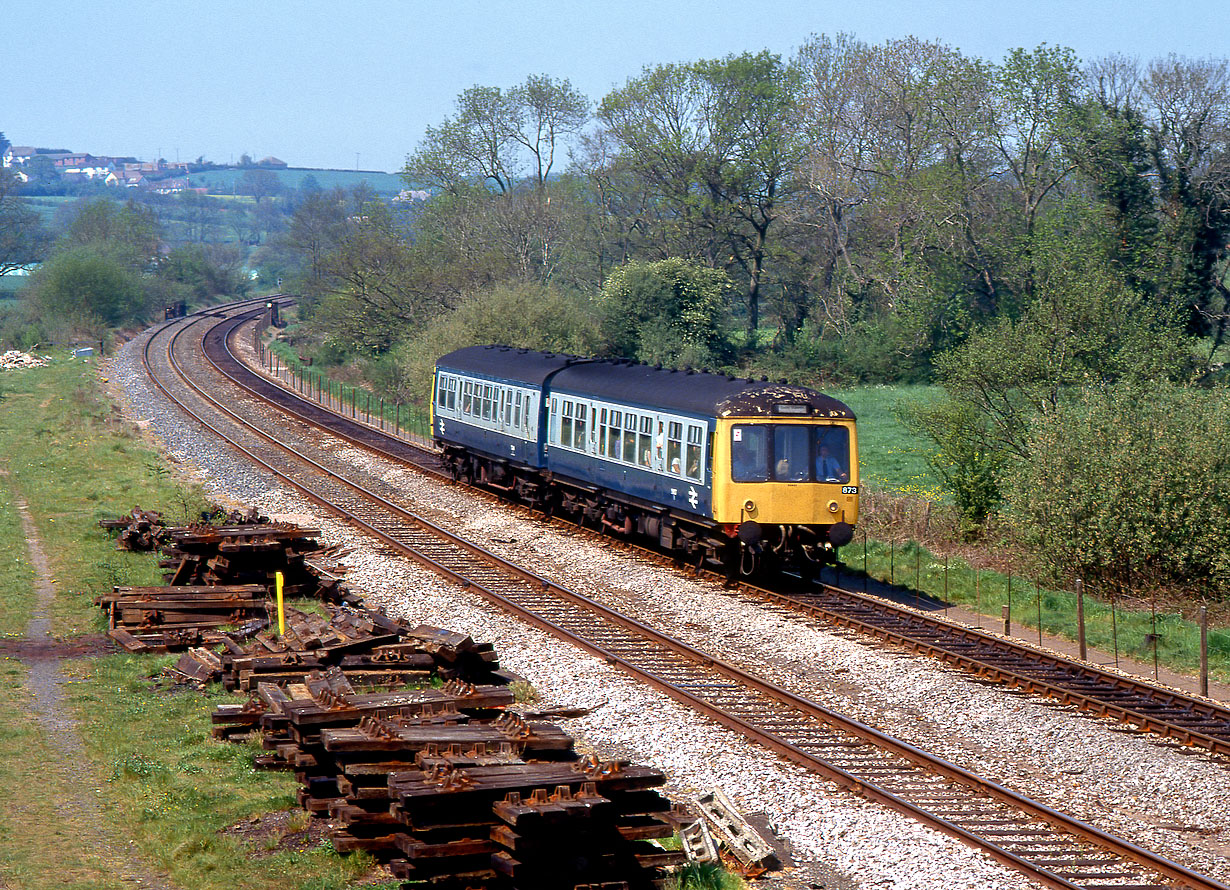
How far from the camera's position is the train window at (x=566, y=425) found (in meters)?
25.8

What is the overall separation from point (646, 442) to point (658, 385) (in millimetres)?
1160

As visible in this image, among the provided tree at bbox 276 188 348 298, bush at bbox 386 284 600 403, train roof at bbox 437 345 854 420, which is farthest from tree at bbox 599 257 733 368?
tree at bbox 276 188 348 298

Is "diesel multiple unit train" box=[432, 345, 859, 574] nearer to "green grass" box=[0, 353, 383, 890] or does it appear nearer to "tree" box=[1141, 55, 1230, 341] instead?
"green grass" box=[0, 353, 383, 890]

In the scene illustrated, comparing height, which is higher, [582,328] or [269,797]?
[582,328]

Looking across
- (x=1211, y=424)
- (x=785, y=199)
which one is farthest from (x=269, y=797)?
(x=785, y=199)

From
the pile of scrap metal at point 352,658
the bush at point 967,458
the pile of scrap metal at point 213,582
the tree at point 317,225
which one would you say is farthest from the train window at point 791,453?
the tree at point 317,225

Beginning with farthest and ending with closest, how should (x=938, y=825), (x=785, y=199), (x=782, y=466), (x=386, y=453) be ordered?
1. (x=785, y=199)
2. (x=386, y=453)
3. (x=782, y=466)
4. (x=938, y=825)

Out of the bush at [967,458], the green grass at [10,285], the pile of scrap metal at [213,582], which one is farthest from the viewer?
the green grass at [10,285]

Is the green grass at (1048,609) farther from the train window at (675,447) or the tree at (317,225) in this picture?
the tree at (317,225)

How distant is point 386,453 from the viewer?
35.7 m

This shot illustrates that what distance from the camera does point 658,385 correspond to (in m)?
23.0

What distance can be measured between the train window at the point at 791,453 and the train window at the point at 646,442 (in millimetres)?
3009

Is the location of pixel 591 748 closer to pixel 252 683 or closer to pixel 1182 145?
pixel 252 683

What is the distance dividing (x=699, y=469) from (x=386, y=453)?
17073mm
